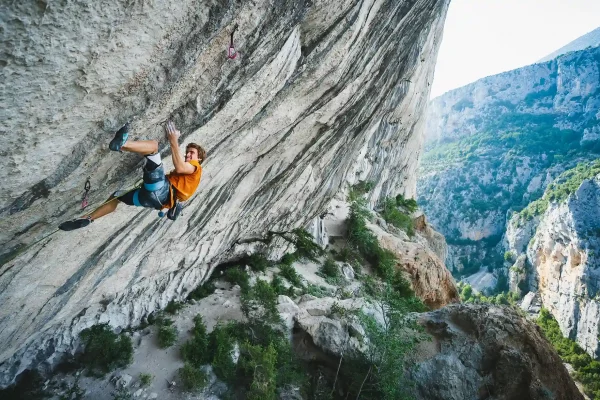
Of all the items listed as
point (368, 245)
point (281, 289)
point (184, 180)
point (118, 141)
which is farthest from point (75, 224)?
point (368, 245)

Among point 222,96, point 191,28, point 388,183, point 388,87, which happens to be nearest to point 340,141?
point 388,87

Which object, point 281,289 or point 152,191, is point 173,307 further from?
A: point 152,191

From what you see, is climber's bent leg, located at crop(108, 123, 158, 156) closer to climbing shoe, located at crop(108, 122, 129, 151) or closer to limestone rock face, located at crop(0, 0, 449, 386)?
climbing shoe, located at crop(108, 122, 129, 151)

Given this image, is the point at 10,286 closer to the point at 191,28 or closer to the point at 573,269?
the point at 191,28

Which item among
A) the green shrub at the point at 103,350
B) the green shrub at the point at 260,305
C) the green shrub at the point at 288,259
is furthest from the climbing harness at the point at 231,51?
the green shrub at the point at 288,259

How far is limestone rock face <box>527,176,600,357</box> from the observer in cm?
4259

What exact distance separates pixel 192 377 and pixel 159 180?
655 cm

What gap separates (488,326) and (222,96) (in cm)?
1020

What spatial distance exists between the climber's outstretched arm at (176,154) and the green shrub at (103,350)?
7230mm

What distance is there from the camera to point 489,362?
30.5 ft

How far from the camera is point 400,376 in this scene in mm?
8805

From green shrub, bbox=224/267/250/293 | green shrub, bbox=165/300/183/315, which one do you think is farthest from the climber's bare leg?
green shrub, bbox=224/267/250/293

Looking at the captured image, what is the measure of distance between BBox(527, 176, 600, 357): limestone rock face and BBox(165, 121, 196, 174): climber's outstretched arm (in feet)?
182

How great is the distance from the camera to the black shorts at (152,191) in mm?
3926
